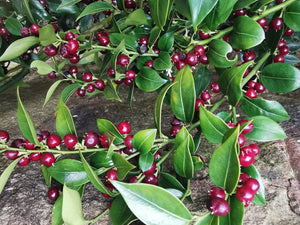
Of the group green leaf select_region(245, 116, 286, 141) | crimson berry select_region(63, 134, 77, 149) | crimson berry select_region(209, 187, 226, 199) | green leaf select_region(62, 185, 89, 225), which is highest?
crimson berry select_region(63, 134, 77, 149)

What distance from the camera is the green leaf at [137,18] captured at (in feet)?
1.94

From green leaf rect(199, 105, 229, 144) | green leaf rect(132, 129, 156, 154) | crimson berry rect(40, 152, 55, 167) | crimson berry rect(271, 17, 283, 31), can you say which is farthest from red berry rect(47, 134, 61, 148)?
crimson berry rect(271, 17, 283, 31)

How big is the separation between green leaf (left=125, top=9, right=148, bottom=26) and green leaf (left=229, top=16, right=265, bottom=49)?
180 mm

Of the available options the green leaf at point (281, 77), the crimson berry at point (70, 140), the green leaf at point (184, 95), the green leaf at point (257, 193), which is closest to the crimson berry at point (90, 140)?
the crimson berry at point (70, 140)

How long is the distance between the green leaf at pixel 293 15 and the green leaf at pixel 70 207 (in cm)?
53

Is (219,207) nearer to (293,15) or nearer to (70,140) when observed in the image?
(70,140)

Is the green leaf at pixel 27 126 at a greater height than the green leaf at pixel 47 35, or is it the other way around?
the green leaf at pixel 47 35

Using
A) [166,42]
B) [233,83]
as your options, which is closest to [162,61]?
[166,42]

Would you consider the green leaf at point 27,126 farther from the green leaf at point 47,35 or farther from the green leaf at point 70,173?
the green leaf at point 47,35

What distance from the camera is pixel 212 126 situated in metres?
0.47

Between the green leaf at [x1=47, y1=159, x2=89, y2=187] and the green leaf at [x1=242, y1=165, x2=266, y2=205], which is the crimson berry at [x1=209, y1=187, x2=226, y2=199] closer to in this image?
the green leaf at [x1=242, y1=165, x2=266, y2=205]

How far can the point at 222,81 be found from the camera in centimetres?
53

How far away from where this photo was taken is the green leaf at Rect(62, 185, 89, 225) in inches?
17.0

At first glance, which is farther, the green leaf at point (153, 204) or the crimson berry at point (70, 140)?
the crimson berry at point (70, 140)
